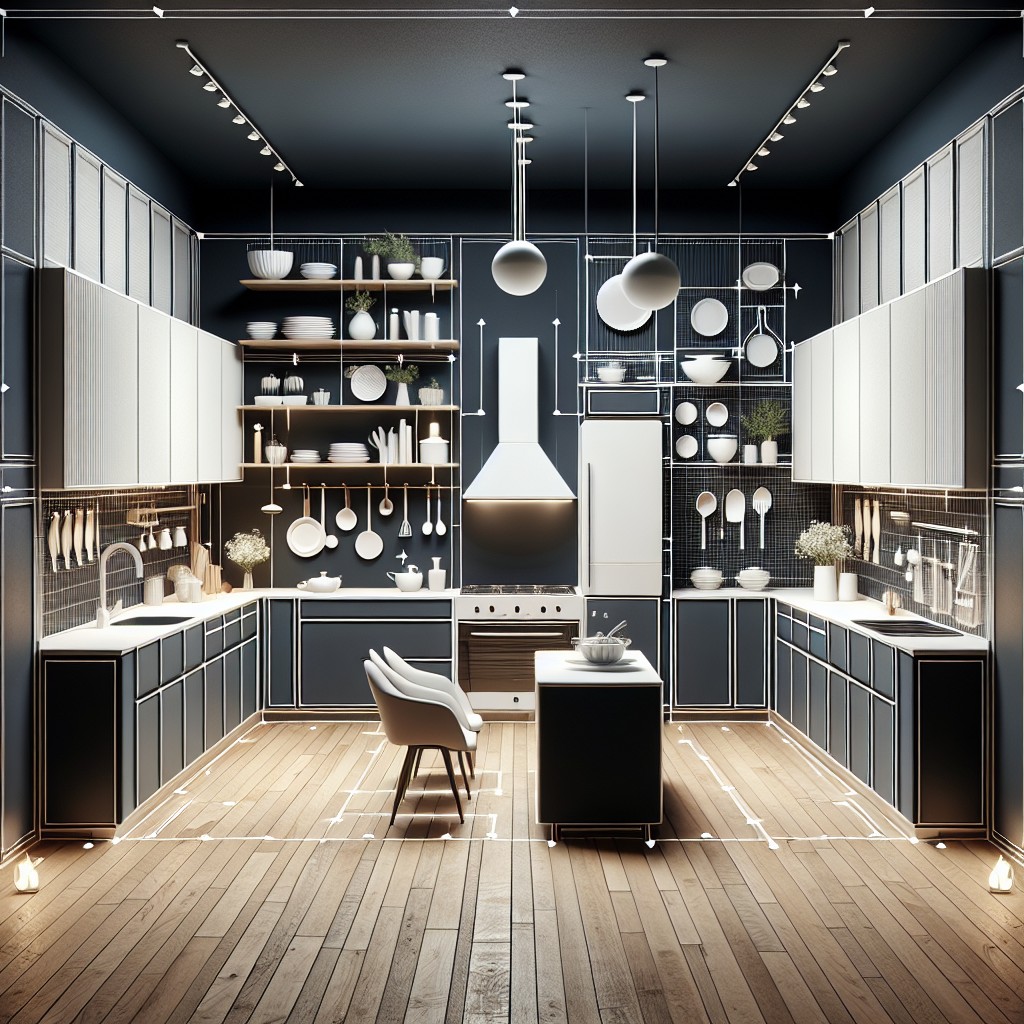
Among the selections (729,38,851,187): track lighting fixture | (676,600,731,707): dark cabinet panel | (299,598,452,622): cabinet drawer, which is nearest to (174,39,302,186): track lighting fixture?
(299,598,452,622): cabinet drawer

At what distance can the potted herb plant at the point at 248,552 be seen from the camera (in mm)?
7234

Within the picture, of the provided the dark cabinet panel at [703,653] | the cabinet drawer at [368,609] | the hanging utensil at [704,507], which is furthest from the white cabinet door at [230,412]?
the hanging utensil at [704,507]

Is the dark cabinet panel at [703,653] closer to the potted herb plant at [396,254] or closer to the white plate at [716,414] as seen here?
the white plate at [716,414]

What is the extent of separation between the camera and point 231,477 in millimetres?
7172

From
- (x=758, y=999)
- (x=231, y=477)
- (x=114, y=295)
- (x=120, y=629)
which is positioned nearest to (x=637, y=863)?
(x=758, y=999)

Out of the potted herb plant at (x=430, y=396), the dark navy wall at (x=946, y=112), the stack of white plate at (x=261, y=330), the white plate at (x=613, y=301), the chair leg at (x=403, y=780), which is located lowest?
the chair leg at (x=403, y=780)

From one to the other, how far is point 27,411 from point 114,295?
2.71 ft

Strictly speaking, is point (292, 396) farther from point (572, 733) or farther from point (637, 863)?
point (637, 863)

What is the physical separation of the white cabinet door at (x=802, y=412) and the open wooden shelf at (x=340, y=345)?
2.42 meters

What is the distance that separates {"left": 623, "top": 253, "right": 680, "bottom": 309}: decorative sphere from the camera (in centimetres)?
413

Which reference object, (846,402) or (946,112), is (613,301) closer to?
(846,402)

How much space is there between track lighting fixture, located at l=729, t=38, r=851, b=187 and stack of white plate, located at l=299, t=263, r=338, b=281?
291 centimetres

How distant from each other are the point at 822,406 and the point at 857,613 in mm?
1469

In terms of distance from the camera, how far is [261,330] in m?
7.31
